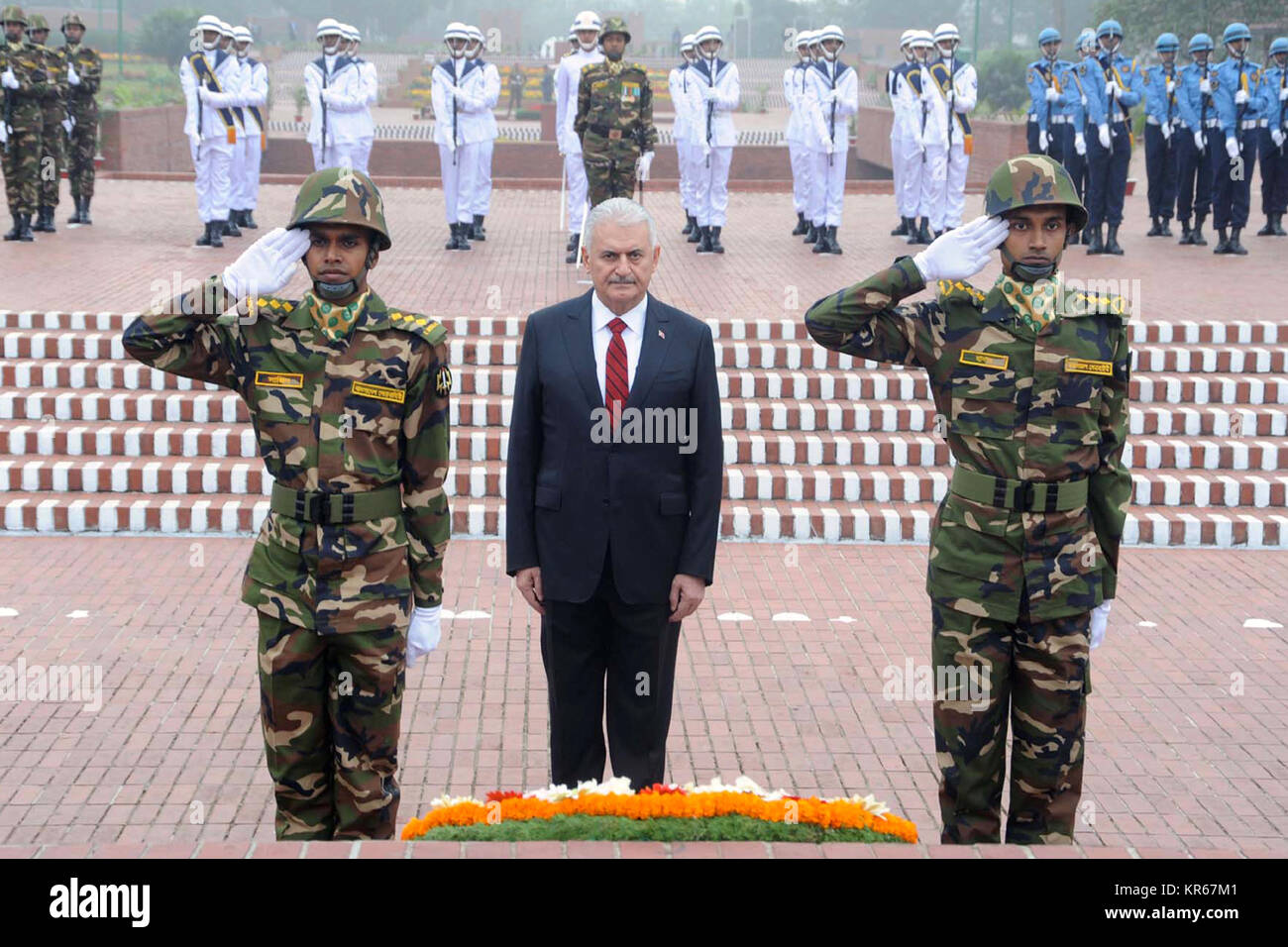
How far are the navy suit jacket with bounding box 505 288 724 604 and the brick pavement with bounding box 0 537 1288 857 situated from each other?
→ 4.77ft

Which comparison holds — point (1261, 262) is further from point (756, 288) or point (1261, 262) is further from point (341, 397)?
point (341, 397)

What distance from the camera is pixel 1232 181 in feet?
56.0

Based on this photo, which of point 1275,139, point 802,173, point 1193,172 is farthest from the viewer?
point 1193,172

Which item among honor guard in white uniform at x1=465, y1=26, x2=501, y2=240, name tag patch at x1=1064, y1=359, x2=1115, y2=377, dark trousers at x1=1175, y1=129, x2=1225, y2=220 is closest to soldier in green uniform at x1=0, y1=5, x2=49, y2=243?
honor guard in white uniform at x1=465, y1=26, x2=501, y2=240

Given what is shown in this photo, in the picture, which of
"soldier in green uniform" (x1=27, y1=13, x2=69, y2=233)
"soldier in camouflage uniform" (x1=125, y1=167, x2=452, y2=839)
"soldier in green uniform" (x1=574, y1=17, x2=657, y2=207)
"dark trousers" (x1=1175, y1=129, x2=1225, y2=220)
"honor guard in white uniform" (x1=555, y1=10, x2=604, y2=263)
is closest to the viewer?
"soldier in camouflage uniform" (x1=125, y1=167, x2=452, y2=839)

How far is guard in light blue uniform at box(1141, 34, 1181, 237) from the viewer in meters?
17.3

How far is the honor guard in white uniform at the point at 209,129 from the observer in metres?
16.0

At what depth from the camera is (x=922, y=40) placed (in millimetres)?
16281

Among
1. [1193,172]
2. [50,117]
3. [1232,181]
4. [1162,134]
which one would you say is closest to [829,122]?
[1162,134]

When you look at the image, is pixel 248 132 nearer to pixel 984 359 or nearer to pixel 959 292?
pixel 959 292

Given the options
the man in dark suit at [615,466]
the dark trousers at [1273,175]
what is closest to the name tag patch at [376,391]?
the man in dark suit at [615,466]

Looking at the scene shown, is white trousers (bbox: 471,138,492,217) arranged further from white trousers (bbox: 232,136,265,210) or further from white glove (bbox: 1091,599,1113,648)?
white glove (bbox: 1091,599,1113,648)

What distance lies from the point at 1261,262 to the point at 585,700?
1328 cm

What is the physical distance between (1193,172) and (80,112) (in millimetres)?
12817
